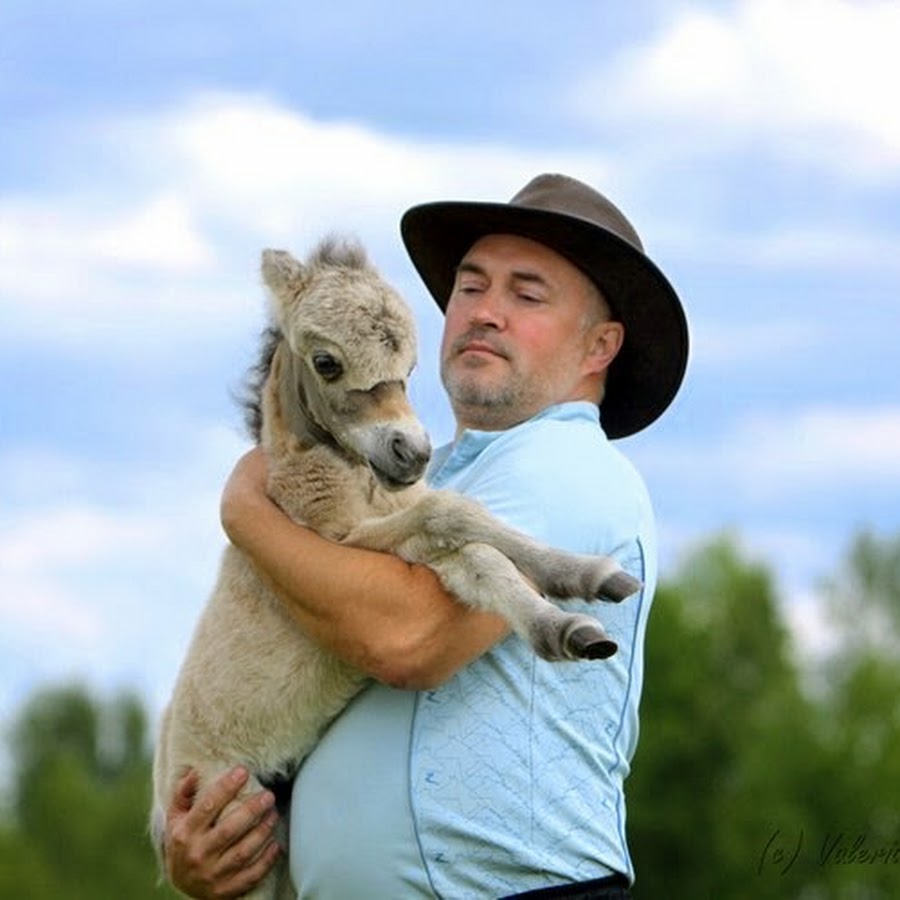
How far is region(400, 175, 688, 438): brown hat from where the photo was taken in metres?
7.77

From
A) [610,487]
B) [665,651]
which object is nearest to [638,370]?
[610,487]

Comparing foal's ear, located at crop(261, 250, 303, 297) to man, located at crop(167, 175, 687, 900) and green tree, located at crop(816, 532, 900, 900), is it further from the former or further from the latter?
green tree, located at crop(816, 532, 900, 900)

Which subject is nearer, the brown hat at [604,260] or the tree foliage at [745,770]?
the brown hat at [604,260]

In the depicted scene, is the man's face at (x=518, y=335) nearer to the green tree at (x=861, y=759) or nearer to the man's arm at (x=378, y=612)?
the man's arm at (x=378, y=612)

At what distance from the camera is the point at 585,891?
6.85m

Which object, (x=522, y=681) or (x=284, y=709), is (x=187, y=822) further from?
(x=522, y=681)

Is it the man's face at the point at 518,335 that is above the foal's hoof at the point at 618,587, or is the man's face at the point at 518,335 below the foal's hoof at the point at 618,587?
above

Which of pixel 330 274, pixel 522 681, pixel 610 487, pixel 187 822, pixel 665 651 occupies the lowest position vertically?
pixel 665 651

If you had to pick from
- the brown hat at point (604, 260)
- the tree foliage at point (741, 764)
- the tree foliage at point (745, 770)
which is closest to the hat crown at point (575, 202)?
the brown hat at point (604, 260)

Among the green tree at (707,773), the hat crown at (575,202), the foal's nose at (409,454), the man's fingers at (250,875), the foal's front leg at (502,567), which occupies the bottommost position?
the green tree at (707,773)

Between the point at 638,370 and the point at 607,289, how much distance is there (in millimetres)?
416

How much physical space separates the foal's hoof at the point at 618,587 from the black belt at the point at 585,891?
2.91 ft

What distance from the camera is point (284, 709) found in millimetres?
7145

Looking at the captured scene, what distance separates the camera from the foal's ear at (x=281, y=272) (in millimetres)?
7254
